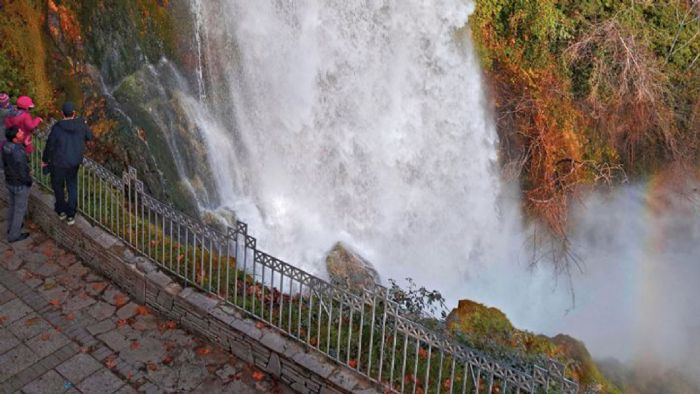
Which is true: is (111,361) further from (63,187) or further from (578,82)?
(578,82)

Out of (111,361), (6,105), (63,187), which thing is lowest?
(111,361)

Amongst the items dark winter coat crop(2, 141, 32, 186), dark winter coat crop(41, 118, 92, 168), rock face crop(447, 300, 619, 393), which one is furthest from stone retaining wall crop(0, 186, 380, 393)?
rock face crop(447, 300, 619, 393)

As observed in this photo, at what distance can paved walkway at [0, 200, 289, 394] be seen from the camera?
18.5 ft

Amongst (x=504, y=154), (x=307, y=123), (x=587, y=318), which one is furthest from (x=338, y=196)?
(x=587, y=318)

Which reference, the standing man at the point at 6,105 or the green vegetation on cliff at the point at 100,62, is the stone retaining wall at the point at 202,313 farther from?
the green vegetation on cliff at the point at 100,62

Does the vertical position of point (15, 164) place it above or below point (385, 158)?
below

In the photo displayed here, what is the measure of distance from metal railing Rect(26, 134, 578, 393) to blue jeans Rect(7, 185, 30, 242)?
0.62 m

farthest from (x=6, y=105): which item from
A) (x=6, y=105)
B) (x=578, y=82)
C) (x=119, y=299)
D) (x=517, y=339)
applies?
(x=578, y=82)

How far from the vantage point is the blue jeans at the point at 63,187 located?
6.98 meters

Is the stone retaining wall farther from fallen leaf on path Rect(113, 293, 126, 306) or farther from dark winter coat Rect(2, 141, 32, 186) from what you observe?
dark winter coat Rect(2, 141, 32, 186)

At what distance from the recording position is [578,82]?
15539mm

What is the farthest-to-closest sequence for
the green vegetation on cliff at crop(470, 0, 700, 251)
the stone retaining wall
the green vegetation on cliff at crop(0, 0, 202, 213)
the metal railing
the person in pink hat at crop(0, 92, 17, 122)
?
the green vegetation on cliff at crop(470, 0, 700, 251)
the green vegetation on cliff at crop(0, 0, 202, 213)
the person in pink hat at crop(0, 92, 17, 122)
the stone retaining wall
the metal railing

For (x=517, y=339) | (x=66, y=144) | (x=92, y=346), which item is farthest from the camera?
(x=517, y=339)

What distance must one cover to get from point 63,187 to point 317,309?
130 inches
